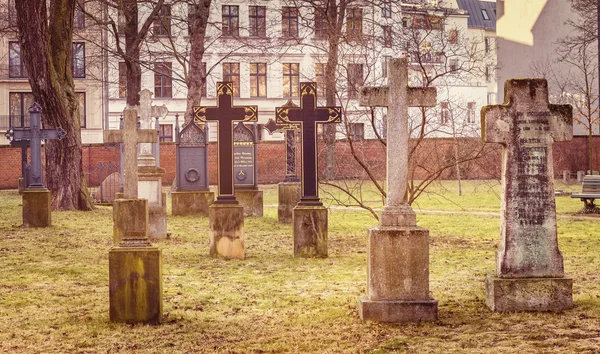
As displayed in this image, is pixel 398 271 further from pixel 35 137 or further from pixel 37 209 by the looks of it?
pixel 35 137

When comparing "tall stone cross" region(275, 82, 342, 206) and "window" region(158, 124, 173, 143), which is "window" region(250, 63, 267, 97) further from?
"tall stone cross" region(275, 82, 342, 206)

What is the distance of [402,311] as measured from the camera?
857cm

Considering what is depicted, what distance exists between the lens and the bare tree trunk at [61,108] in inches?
873

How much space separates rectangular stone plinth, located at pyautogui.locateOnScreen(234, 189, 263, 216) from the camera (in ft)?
72.4

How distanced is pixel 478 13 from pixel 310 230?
214 feet

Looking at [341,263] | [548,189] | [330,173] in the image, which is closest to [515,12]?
[330,173]

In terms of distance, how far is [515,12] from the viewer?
51562 mm

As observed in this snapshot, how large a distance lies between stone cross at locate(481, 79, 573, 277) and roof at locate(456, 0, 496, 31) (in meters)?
67.4

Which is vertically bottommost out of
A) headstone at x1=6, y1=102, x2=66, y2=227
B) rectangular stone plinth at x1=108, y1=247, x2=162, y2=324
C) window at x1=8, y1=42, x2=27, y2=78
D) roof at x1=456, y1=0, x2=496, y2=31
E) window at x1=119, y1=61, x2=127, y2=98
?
rectangular stone plinth at x1=108, y1=247, x2=162, y2=324

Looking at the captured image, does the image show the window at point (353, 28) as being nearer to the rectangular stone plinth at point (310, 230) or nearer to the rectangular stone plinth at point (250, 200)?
the rectangular stone plinth at point (250, 200)

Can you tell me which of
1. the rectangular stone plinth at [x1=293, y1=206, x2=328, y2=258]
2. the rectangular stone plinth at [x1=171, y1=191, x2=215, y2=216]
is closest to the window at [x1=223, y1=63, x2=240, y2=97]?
the rectangular stone plinth at [x1=171, y1=191, x2=215, y2=216]

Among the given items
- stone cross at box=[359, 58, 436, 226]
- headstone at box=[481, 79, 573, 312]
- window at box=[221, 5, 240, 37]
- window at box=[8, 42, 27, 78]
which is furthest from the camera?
window at box=[221, 5, 240, 37]

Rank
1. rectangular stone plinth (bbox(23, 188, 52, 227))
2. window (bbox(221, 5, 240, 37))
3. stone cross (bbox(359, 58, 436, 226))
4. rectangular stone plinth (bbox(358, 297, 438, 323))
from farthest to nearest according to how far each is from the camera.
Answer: window (bbox(221, 5, 240, 37)) → rectangular stone plinth (bbox(23, 188, 52, 227)) → stone cross (bbox(359, 58, 436, 226)) → rectangular stone plinth (bbox(358, 297, 438, 323))

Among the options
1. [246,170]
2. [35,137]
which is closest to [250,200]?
[246,170]
